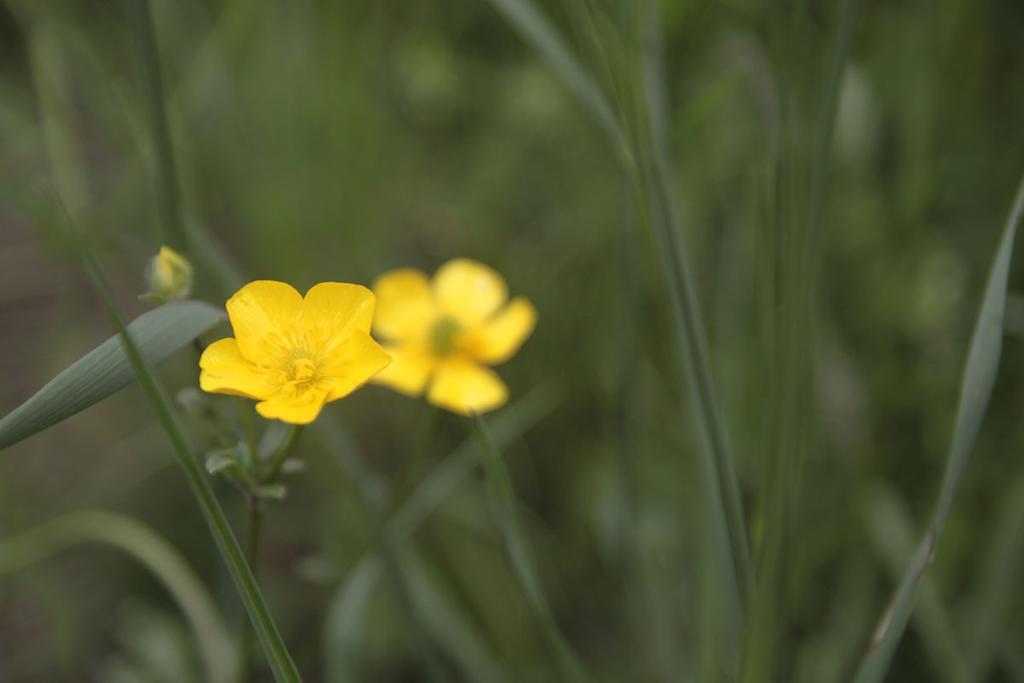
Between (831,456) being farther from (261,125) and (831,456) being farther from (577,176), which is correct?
(261,125)

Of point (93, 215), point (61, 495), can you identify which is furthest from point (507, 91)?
point (61, 495)

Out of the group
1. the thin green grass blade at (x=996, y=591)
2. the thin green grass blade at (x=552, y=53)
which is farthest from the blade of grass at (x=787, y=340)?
the thin green grass blade at (x=996, y=591)

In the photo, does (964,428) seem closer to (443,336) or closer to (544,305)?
(443,336)

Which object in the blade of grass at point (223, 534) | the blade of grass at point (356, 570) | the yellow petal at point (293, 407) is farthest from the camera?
the blade of grass at point (356, 570)

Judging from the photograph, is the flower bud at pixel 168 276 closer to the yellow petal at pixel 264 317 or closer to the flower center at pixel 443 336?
the yellow petal at pixel 264 317

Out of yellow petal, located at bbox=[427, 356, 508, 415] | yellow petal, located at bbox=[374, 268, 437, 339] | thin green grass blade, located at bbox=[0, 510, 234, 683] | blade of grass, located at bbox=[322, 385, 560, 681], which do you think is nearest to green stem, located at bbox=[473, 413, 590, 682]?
blade of grass, located at bbox=[322, 385, 560, 681]
